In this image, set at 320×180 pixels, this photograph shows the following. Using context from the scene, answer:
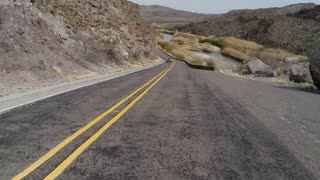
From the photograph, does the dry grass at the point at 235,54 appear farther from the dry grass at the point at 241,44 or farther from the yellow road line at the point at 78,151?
the yellow road line at the point at 78,151

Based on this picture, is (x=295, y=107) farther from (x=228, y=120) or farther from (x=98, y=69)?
(x=98, y=69)

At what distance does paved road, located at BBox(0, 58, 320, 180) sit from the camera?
5.00 meters

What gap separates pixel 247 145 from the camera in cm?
657

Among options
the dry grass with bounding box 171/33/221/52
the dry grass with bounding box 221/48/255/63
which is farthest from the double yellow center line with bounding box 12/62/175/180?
the dry grass with bounding box 171/33/221/52

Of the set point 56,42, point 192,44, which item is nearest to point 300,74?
point 56,42

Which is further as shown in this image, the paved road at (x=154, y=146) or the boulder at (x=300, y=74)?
the boulder at (x=300, y=74)

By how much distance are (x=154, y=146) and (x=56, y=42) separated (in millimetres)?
21413

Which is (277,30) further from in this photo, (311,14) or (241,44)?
(311,14)

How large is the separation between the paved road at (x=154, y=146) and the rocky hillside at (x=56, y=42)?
6.23m

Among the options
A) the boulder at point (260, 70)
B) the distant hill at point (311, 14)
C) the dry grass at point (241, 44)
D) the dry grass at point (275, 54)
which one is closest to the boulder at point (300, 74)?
the boulder at point (260, 70)

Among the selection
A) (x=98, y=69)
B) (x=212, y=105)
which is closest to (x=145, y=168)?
(x=212, y=105)

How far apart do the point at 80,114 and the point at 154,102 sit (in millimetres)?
3377

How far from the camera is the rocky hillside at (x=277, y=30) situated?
339 ft

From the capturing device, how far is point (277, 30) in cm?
12250
